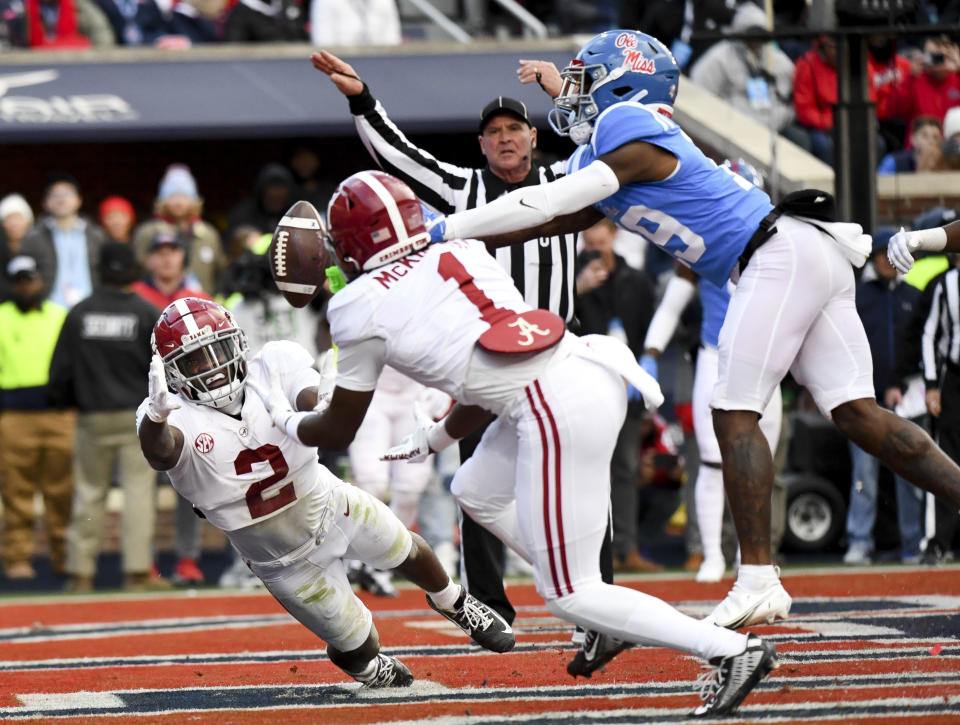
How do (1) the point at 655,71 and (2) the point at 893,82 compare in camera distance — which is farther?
(2) the point at 893,82

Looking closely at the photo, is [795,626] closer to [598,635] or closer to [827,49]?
[598,635]

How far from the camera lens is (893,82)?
12914mm

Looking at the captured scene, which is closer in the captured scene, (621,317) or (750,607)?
(750,607)

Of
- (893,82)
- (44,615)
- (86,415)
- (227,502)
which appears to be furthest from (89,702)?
(893,82)

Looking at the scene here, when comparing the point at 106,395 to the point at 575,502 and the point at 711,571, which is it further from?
the point at 575,502

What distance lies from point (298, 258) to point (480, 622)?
140cm

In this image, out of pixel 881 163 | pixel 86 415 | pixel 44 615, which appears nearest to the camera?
pixel 44 615

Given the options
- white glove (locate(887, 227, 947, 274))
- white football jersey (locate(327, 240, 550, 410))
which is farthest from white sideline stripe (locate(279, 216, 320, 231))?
white glove (locate(887, 227, 947, 274))

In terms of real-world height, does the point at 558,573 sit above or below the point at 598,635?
above

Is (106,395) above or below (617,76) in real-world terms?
below

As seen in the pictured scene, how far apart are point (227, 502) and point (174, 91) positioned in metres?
7.92

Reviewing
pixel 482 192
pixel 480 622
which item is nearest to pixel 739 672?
pixel 480 622

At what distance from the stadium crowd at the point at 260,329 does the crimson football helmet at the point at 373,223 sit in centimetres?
481

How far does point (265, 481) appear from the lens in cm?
542
